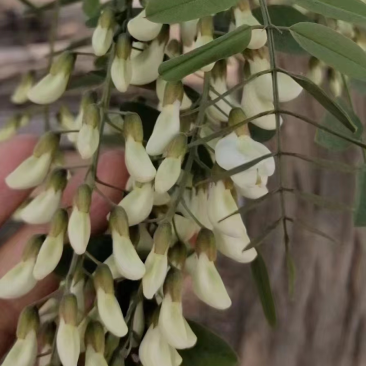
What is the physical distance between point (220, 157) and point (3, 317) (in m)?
0.27

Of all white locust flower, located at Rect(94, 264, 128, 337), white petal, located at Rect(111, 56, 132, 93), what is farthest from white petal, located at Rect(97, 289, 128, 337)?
white petal, located at Rect(111, 56, 132, 93)

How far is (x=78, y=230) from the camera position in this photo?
1.02ft

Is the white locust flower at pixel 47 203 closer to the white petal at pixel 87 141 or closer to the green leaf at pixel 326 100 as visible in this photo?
the white petal at pixel 87 141

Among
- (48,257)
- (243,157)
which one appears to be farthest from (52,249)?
(243,157)

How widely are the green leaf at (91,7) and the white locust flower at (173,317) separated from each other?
170 millimetres

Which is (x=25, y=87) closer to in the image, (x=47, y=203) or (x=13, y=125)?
(x=13, y=125)

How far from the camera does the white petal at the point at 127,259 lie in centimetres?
31

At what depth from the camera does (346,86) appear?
40 cm

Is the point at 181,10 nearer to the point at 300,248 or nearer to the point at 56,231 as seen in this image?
the point at 56,231

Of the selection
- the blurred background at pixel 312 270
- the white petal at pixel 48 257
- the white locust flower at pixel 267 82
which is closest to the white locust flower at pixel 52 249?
the white petal at pixel 48 257

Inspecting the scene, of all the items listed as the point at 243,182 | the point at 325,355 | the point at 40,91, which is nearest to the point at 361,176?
the point at 243,182

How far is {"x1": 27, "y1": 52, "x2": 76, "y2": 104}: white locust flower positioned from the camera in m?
0.36

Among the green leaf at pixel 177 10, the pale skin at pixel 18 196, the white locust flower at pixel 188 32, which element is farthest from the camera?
the pale skin at pixel 18 196

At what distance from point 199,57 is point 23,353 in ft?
0.55
